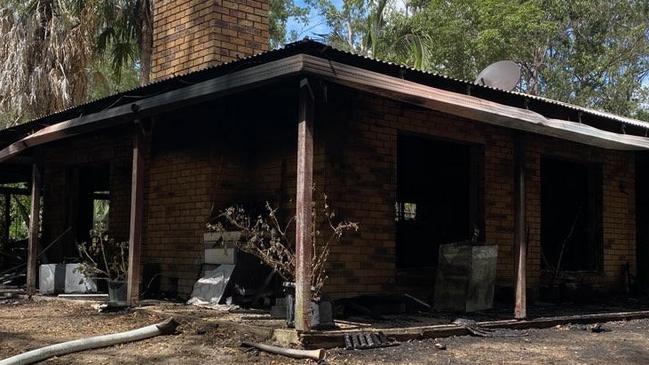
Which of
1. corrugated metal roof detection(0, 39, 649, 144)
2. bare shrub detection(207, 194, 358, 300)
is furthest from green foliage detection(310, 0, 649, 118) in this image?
bare shrub detection(207, 194, 358, 300)

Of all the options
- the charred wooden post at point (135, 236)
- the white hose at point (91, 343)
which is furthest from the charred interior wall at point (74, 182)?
the white hose at point (91, 343)

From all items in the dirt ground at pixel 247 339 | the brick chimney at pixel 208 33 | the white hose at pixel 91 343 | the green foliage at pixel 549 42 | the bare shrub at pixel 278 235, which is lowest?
the dirt ground at pixel 247 339

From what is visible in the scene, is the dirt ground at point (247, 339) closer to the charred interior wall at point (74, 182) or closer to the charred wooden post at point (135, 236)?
the charred wooden post at point (135, 236)

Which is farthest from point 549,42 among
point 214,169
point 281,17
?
point 214,169

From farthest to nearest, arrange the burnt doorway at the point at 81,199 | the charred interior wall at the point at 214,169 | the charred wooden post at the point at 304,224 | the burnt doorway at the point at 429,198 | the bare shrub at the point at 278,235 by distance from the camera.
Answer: the burnt doorway at the point at 81,199 < the burnt doorway at the point at 429,198 < the charred interior wall at the point at 214,169 < the bare shrub at the point at 278,235 < the charred wooden post at the point at 304,224

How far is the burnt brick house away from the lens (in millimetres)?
7188

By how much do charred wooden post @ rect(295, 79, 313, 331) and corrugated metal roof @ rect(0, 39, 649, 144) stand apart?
0.36 metres

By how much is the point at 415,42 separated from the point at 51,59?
1024cm

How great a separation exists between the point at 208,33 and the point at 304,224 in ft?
15.6

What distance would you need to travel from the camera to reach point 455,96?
712 centimetres

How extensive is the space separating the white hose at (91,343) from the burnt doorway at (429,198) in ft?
14.8

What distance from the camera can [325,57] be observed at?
20.8 ft

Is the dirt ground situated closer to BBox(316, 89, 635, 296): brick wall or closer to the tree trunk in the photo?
BBox(316, 89, 635, 296): brick wall

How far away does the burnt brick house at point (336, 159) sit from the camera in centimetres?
719
